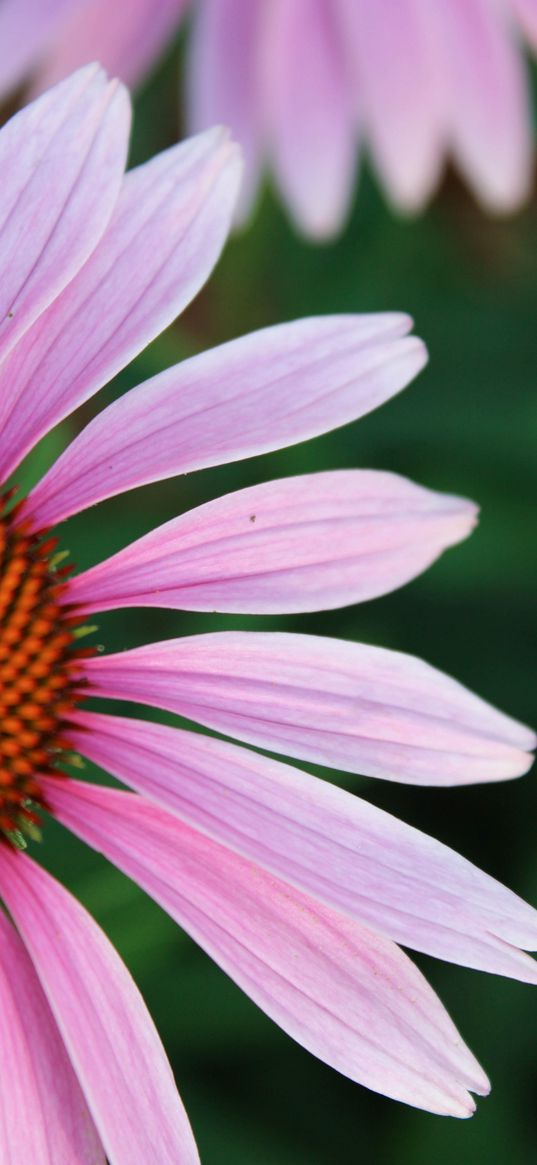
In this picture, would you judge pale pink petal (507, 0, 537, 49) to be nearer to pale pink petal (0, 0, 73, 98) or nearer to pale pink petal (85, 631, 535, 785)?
pale pink petal (0, 0, 73, 98)

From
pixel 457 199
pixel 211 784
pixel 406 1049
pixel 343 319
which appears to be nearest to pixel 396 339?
pixel 343 319

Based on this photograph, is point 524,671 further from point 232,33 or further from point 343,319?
point 343,319

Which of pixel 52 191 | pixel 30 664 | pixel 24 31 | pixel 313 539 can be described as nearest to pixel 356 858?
pixel 313 539

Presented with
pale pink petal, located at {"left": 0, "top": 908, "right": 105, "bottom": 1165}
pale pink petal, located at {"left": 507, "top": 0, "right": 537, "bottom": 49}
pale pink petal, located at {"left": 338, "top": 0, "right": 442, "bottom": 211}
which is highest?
pale pink petal, located at {"left": 507, "top": 0, "right": 537, "bottom": 49}

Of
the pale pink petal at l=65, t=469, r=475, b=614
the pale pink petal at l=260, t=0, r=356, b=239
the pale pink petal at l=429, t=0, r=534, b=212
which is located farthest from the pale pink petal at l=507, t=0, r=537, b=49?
the pale pink petal at l=65, t=469, r=475, b=614

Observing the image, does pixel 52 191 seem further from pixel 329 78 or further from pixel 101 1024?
pixel 329 78

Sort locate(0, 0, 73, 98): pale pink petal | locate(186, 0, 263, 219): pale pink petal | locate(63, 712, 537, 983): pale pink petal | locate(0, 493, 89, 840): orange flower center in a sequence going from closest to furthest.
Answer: locate(63, 712, 537, 983): pale pink petal → locate(0, 493, 89, 840): orange flower center → locate(0, 0, 73, 98): pale pink petal → locate(186, 0, 263, 219): pale pink petal

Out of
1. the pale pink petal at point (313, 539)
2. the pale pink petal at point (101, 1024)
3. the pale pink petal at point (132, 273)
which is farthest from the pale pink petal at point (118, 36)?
the pale pink petal at point (101, 1024)
